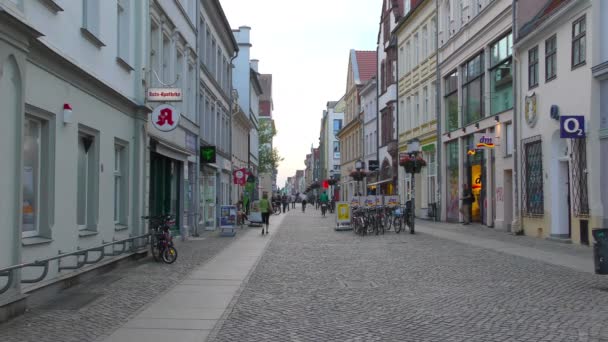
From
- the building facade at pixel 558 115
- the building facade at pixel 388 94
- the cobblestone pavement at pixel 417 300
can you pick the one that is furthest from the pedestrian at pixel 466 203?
the building facade at pixel 388 94

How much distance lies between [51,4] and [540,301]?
8359 millimetres

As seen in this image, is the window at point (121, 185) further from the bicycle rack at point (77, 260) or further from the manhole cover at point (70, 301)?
the manhole cover at point (70, 301)

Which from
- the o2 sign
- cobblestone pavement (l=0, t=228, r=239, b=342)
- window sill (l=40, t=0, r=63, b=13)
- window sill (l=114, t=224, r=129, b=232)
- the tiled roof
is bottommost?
cobblestone pavement (l=0, t=228, r=239, b=342)

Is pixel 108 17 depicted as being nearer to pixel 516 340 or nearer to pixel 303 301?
pixel 303 301

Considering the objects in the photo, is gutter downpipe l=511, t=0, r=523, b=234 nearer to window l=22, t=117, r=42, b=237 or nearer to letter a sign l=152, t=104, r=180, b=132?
letter a sign l=152, t=104, r=180, b=132

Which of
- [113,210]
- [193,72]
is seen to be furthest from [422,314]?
[193,72]

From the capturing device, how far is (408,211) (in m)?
25.8

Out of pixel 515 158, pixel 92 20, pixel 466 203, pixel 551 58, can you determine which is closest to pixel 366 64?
pixel 466 203

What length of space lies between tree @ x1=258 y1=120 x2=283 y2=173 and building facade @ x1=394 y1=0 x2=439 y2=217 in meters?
48.5

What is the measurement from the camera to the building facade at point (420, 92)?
34.2 metres

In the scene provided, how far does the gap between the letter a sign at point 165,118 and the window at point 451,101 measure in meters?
17.4

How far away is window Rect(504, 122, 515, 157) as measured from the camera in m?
23.4

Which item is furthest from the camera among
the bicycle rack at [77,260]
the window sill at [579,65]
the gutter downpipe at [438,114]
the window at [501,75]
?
the gutter downpipe at [438,114]

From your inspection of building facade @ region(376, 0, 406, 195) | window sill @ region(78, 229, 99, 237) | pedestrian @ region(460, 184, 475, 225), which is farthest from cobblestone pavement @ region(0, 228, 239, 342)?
building facade @ region(376, 0, 406, 195)
